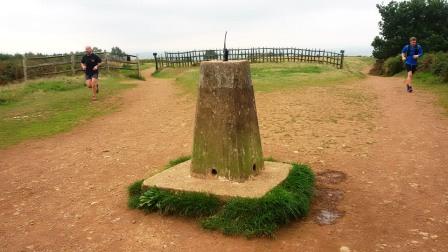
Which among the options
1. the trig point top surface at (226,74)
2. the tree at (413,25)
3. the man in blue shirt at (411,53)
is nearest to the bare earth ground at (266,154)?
the trig point top surface at (226,74)

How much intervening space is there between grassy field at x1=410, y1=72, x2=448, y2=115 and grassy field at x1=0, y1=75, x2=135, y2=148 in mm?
9146

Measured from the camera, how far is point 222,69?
200 inches

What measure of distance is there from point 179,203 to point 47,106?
958 centimetres

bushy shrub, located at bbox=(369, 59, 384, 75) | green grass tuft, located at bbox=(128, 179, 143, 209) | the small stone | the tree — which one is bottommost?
the small stone

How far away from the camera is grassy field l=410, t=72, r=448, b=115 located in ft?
38.4

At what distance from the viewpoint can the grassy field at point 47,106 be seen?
983 cm

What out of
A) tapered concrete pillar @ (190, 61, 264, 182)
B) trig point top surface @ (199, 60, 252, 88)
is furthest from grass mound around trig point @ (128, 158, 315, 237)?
trig point top surface @ (199, 60, 252, 88)

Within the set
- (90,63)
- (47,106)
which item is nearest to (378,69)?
(90,63)

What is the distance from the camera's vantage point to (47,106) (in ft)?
42.7

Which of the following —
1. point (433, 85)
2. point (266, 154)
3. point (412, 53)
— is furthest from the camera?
point (433, 85)

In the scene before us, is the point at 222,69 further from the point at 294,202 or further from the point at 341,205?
the point at 341,205

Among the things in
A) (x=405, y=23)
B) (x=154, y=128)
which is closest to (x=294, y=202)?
(x=154, y=128)

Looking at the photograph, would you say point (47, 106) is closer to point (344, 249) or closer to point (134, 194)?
point (134, 194)

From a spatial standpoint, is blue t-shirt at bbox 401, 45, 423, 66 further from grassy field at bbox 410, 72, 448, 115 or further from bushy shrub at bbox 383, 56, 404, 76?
bushy shrub at bbox 383, 56, 404, 76
